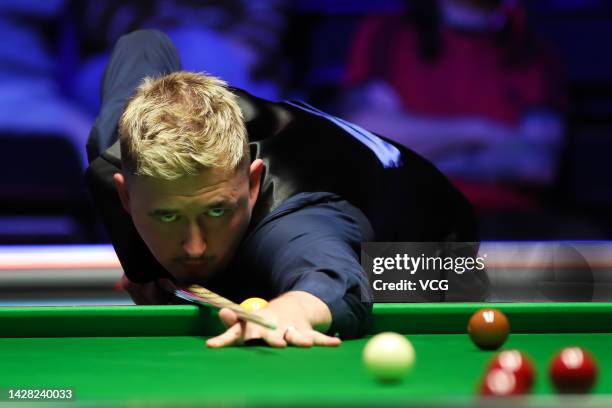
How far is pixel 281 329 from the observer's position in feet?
8.51

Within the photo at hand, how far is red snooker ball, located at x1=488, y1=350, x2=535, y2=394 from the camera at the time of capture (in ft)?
5.85

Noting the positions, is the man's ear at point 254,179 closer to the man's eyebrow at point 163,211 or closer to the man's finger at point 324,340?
the man's eyebrow at point 163,211

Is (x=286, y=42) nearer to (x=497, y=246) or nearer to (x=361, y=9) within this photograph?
(x=361, y=9)

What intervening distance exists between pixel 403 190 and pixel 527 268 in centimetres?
391

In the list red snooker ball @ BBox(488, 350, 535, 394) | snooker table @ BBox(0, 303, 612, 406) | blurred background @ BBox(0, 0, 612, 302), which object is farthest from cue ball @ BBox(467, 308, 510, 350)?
blurred background @ BBox(0, 0, 612, 302)

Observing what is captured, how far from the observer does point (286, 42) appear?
840 centimetres

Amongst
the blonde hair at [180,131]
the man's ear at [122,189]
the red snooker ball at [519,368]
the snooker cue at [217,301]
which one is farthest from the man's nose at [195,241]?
the red snooker ball at [519,368]

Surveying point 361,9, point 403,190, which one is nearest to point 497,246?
point 361,9

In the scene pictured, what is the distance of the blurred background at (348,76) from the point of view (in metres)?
8.23

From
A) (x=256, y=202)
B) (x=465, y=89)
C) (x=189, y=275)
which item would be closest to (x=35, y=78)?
(x=465, y=89)

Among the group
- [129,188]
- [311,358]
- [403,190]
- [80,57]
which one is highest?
[80,57]

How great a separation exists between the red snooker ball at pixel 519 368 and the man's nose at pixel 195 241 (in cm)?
154

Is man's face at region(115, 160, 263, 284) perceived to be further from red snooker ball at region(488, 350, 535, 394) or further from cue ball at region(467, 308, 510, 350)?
red snooker ball at region(488, 350, 535, 394)

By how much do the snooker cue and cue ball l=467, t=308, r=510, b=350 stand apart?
0.50 meters
